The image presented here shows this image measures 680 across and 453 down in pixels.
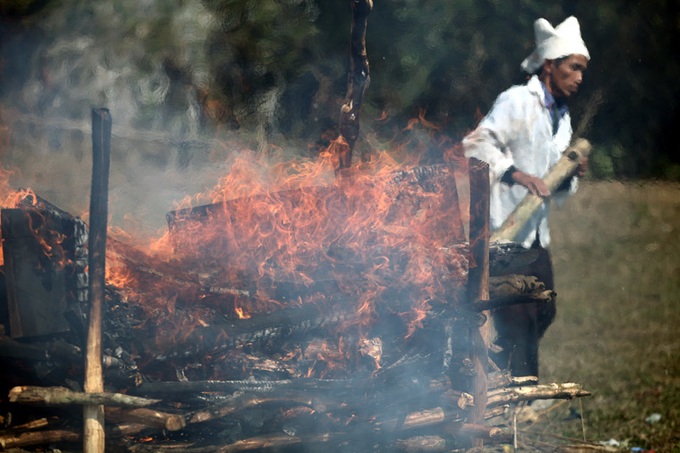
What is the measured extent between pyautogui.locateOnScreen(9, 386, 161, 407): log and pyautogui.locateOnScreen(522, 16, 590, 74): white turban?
381cm

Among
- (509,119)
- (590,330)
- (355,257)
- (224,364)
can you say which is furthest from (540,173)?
(590,330)

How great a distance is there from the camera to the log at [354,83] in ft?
16.8

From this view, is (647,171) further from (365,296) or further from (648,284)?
(365,296)

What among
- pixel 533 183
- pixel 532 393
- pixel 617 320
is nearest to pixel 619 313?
pixel 617 320

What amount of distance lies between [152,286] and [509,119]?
2829mm

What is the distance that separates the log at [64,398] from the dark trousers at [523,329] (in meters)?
2.88

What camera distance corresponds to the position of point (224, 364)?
168 inches

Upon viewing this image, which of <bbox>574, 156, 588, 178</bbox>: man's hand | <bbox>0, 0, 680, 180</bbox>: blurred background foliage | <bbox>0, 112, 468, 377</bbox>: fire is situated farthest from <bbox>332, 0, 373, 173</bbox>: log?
<bbox>0, 0, 680, 180</bbox>: blurred background foliage

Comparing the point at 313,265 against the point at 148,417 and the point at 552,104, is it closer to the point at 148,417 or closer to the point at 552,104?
the point at 148,417

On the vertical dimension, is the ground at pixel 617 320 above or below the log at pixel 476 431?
above

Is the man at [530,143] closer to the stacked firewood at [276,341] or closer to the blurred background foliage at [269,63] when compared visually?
the stacked firewood at [276,341]

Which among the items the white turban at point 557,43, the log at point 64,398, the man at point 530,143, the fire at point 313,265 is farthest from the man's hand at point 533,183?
the log at point 64,398

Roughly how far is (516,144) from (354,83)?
1.33 m

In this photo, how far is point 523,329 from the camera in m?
5.84
